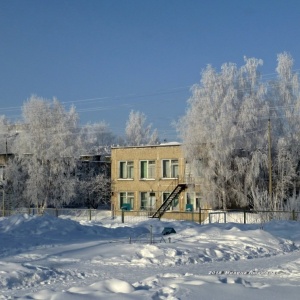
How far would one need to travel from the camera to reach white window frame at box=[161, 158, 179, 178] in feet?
159

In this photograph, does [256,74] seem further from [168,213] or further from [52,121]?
[52,121]

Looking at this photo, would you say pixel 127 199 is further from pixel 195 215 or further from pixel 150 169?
pixel 195 215

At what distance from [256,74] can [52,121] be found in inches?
839

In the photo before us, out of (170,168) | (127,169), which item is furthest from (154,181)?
(127,169)

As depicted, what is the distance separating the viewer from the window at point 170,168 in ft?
159

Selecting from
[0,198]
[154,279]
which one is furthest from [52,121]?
[154,279]

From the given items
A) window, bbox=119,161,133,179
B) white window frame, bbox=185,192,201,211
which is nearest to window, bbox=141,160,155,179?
window, bbox=119,161,133,179

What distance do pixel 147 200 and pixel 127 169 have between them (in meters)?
3.29

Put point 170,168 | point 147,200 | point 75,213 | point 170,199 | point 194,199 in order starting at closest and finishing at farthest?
point 75,213 → point 194,199 → point 170,199 → point 170,168 → point 147,200

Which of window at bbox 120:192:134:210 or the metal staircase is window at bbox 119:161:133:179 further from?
the metal staircase

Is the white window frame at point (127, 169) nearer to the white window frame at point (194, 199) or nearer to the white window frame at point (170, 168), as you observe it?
the white window frame at point (170, 168)

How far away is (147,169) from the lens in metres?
49.9

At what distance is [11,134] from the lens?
75.1m

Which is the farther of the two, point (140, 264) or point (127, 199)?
point (127, 199)
